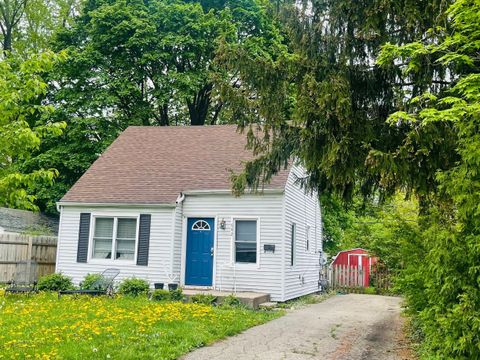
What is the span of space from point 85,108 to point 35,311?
1612cm

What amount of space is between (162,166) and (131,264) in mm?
3879

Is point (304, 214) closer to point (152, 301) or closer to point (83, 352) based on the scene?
point (152, 301)

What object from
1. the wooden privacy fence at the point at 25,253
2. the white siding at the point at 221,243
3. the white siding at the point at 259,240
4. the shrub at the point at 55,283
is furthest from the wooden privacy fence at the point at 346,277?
the wooden privacy fence at the point at 25,253

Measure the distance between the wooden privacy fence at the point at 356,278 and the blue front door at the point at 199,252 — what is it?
27.1 feet

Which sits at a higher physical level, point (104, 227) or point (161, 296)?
point (104, 227)

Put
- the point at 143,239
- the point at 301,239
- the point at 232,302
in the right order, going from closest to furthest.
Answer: the point at 232,302
the point at 143,239
the point at 301,239

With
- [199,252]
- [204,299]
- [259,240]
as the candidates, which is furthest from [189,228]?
[204,299]

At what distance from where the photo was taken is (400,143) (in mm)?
8617

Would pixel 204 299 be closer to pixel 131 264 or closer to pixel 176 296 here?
pixel 176 296

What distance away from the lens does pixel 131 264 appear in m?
14.6

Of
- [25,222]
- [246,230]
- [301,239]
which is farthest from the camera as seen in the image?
[25,222]

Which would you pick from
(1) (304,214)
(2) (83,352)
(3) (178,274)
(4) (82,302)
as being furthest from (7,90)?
(1) (304,214)

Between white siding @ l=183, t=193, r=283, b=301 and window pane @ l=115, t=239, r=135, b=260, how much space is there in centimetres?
247

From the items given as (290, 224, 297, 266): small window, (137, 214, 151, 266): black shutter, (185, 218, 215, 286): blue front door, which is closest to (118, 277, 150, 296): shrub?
(137, 214, 151, 266): black shutter
